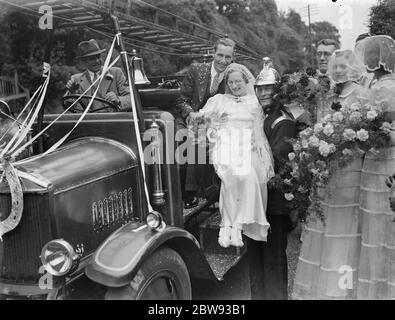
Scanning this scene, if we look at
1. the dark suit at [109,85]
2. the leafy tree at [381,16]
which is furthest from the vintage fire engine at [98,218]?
the leafy tree at [381,16]

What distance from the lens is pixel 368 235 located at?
10.2 ft

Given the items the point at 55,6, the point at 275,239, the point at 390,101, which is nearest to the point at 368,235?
the point at 275,239

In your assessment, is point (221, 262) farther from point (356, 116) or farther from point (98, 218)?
point (356, 116)

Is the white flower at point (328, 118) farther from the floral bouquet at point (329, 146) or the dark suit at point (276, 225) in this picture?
the dark suit at point (276, 225)

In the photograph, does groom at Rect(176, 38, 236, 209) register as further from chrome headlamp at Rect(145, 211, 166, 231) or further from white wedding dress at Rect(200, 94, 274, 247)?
chrome headlamp at Rect(145, 211, 166, 231)

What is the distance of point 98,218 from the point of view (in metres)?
2.84

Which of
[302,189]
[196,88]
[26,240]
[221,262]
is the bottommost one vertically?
[221,262]

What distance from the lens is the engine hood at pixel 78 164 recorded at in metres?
2.57

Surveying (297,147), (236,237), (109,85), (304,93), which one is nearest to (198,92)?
(109,85)

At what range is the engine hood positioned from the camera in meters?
2.57

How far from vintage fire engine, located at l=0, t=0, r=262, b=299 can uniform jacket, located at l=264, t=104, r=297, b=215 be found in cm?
67

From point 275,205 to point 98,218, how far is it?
1305mm

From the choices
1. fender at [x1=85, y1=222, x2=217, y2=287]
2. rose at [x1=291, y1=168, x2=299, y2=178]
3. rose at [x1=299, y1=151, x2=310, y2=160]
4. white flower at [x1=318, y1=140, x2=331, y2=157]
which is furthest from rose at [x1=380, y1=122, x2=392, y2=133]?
fender at [x1=85, y1=222, x2=217, y2=287]
